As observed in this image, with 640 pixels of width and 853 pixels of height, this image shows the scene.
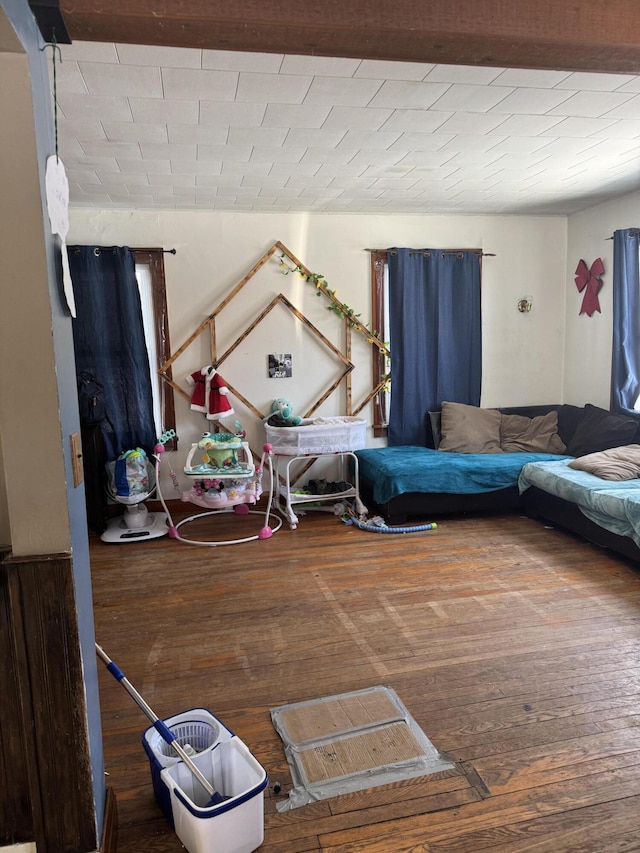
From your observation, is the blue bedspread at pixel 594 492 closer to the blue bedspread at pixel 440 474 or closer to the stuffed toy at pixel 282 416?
the blue bedspread at pixel 440 474

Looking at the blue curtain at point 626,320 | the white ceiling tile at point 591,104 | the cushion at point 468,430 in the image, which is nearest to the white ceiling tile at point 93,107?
the white ceiling tile at point 591,104

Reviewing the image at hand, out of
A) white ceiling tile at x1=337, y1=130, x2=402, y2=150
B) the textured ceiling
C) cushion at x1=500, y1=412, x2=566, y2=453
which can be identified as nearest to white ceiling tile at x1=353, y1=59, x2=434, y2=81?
the textured ceiling

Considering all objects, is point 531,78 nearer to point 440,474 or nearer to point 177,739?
point 440,474

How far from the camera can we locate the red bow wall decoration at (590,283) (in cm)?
482

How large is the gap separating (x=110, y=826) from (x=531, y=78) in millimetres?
3028

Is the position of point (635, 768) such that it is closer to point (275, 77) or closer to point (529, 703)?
point (529, 703)

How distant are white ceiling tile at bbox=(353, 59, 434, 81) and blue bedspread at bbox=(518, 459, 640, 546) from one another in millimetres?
2526

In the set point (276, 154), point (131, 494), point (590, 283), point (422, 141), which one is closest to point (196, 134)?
point (276, 154)

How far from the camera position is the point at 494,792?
174 centimetres

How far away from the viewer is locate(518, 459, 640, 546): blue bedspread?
131 inches

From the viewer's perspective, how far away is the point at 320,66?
7.30ft

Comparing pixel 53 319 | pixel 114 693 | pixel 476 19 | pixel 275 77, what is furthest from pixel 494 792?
pixel 275 77

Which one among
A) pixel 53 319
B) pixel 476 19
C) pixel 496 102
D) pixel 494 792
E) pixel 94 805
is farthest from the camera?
pixel 496 102

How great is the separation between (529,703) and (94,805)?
1555mm
